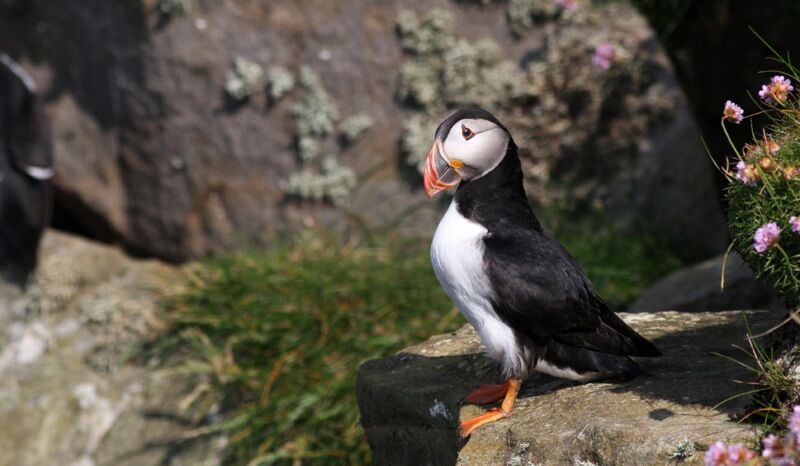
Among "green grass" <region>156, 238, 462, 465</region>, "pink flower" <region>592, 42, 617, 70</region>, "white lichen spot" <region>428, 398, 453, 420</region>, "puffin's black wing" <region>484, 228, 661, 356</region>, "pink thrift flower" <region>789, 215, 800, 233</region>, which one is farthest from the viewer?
Result: "pink flower" <region>592, 42, 617, 70</region>

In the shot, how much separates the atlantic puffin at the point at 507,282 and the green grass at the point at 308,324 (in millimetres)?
1655

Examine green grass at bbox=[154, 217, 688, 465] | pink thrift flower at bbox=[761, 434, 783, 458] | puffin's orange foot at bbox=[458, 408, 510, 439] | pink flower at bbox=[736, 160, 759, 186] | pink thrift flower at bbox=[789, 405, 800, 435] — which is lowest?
green grass at bbox=[154, 217, 688, 465]

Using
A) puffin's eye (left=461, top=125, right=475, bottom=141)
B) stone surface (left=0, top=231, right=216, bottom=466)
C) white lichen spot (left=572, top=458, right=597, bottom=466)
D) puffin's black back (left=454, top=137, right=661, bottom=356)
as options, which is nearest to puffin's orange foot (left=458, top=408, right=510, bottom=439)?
puffin's black back (left=454, top=137, right=661, bottom=356)

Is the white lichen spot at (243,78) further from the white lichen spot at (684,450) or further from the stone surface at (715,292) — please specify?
the white lichen spot at (684,450)

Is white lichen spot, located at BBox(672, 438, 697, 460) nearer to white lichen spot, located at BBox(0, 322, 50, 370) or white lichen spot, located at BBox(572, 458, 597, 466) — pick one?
white lichen spot, located at BBox(572, 458, 597, 466)

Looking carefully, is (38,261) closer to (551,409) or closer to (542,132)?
(542,132)

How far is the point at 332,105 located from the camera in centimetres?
614

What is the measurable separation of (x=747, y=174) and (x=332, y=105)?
151 inches

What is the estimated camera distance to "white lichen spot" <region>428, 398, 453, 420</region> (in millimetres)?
3259

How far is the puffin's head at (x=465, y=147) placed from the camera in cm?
308

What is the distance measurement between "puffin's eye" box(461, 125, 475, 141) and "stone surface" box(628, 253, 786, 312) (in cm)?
173

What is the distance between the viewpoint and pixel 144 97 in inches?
246

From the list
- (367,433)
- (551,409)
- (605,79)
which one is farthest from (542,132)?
(551,409)

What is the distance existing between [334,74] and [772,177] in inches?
154
